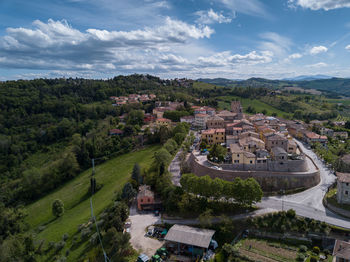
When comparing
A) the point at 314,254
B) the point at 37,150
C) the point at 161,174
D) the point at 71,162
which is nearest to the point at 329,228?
the point at 314,254

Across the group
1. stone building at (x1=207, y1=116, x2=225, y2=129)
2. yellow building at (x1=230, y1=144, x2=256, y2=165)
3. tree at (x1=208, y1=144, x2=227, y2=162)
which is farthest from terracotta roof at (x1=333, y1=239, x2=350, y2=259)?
stone building at (x1=207, y1=116, x2=225, y2=129)

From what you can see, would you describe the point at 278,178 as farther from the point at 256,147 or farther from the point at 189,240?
the point at 189,240

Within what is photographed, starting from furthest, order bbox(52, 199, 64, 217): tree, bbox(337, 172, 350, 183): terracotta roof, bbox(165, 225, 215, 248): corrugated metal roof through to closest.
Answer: bbox(52, 199, 64, 217): tree
bbox(337, 172, 350, 183): terracotta roof
bbox(165, 225, 215, 248): corrugated metal roof

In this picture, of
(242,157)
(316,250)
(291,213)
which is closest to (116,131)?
Answer: (242,157)

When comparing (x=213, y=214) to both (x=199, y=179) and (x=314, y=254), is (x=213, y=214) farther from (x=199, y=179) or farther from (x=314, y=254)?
(x=314, y=254)

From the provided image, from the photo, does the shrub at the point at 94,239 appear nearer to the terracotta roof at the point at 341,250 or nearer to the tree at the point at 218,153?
the tree at the point at 218,153

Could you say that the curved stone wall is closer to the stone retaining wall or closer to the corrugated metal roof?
the stone retaining wall

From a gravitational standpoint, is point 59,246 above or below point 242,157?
below
